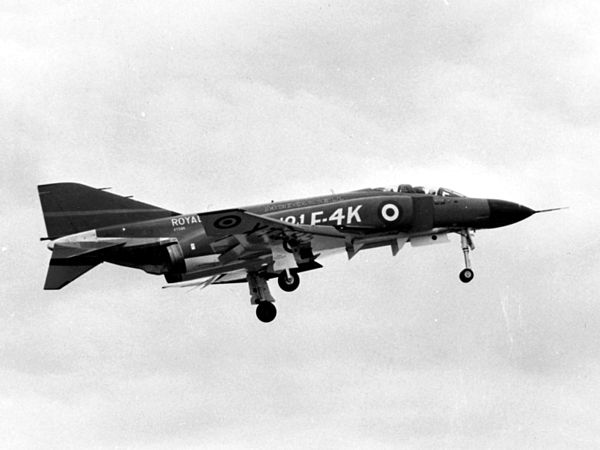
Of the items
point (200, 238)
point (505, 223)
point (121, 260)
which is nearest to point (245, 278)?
point (200, 238)

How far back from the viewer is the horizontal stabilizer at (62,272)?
28.9 metres

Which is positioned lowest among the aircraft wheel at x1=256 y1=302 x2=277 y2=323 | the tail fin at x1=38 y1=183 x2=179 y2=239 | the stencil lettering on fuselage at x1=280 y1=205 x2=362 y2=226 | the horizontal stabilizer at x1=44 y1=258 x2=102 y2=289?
the aircraft wheel at x1=256 y1=302 x2=277 y2=323

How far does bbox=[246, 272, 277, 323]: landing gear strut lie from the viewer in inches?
1160

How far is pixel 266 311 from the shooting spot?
29.4m

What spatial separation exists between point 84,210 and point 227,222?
6454 mm

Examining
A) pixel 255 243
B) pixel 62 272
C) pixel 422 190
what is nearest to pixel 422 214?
pixel 422 190

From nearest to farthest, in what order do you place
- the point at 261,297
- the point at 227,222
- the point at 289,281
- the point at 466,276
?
the point at 227,222 < the point at 466,276 < the point at 261,297 < the point at 289,281

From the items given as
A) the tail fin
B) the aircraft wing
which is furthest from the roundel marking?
the tail fin

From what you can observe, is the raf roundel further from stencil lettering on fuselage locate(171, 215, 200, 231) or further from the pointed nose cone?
stencil lettering on fuselage locate(171, 215, 200, 231)

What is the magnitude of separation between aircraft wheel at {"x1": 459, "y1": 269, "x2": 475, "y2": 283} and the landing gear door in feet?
5.69

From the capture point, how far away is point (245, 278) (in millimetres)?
30312

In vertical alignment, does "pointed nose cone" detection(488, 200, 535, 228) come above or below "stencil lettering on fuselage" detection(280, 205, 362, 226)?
below

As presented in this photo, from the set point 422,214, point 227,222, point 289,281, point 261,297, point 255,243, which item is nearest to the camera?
point 227,222

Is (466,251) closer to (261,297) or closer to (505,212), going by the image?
(505,212)
